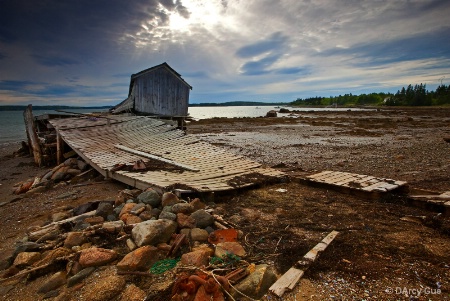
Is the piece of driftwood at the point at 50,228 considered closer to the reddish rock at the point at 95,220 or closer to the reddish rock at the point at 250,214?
the reddish rock at the point at 95,220

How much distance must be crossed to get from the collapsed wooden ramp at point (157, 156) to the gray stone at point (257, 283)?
9.67ft

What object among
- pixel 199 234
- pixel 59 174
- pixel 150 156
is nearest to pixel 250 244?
pixel 199 234

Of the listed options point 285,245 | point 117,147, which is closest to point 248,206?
point 285,245

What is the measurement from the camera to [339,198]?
19.5 ft

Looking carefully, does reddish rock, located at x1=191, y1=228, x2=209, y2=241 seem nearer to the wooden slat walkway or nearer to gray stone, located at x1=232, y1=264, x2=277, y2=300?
gray stone, located at x1=232, y1=264, x2=277, y2=300

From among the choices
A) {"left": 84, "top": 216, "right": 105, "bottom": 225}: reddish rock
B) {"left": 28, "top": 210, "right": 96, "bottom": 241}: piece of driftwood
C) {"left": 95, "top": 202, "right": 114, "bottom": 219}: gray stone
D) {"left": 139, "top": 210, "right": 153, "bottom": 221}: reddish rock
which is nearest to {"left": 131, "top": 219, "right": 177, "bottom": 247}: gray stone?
{"left": 139, "top": 210, "right": 153, "bottom": 221}: reddish rock

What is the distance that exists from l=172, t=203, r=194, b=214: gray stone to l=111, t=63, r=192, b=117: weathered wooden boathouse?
50.9ft

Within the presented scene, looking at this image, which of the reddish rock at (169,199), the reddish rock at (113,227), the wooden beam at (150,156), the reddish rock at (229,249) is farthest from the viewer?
the wooden beam at (150,156)

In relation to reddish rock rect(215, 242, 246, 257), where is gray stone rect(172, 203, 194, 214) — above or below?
above

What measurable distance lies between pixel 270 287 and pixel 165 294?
4.07 feet

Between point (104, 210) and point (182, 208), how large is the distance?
1813 millimetres

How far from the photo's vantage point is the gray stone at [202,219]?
4555 mm

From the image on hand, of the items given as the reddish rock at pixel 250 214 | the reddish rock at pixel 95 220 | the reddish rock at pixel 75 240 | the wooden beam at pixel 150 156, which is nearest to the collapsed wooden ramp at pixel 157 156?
the wooden beam at pixel 150 156

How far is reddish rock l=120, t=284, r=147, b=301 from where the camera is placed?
9.92ft
